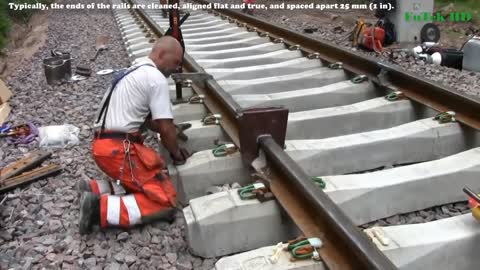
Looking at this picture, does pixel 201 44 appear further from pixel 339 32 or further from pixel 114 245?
pixel 114 245

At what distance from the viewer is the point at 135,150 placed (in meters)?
3.19

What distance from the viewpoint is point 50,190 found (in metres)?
3.59

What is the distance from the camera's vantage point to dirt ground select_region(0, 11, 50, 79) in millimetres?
9055

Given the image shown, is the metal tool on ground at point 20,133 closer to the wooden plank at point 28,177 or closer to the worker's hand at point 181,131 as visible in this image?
the wooden plank at point 28,177

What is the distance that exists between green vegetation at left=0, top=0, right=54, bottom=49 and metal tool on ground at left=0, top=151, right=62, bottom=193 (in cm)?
704

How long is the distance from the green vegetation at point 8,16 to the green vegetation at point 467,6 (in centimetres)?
958

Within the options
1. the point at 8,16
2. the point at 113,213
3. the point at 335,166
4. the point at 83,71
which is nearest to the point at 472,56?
the point at 335,166

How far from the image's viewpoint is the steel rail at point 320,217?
6.77ft

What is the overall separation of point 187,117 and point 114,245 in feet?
5.33

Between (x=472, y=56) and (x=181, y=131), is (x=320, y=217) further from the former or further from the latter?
(x=472, y=56)

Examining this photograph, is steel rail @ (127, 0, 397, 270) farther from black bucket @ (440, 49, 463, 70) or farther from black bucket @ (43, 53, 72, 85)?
black bucket @ (440, 49, 463, 70)

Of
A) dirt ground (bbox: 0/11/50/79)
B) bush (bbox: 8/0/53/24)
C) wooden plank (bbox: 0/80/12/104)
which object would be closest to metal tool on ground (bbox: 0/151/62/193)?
wooden plank (bbox: 0/80/12/104)

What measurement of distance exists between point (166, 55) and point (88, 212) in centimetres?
107

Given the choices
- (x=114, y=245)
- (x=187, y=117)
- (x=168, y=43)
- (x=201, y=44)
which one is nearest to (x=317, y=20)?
(x=201, y=44)
